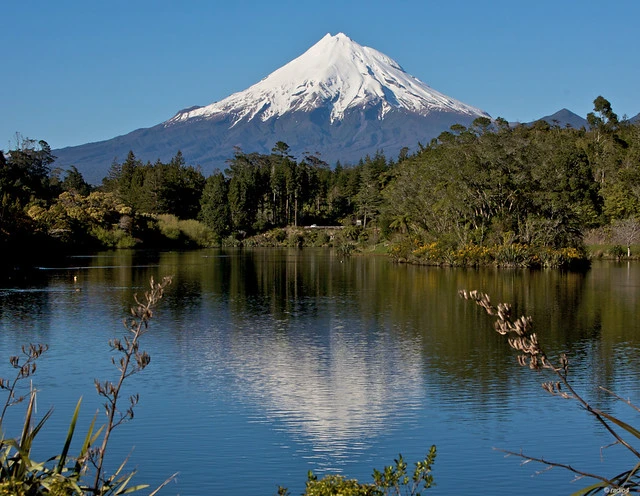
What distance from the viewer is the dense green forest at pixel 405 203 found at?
4353cm

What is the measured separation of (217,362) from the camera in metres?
15.4

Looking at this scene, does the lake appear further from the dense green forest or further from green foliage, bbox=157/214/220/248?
green foliage, bbox=157/214/220/248

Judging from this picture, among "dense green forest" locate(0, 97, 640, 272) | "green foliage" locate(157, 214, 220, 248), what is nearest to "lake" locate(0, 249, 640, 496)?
"dense green forest" locate(0, 97, 640, 272)

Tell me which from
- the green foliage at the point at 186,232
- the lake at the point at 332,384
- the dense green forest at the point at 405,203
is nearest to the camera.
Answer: the lake at the point at 332,384

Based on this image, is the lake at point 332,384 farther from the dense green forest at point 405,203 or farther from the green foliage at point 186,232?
the green foliage at point 186,232

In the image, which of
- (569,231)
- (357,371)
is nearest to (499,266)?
(569,231)

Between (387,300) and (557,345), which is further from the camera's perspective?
(387,300)

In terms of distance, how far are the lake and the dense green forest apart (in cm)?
1567

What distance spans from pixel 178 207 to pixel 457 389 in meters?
69.8

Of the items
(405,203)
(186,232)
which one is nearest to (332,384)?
(405,203)

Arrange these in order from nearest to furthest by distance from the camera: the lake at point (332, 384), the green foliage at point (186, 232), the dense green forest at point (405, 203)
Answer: the lake at point (332, 384), the dense green forest at point (405, 203), the green foliage at point (186, 232)

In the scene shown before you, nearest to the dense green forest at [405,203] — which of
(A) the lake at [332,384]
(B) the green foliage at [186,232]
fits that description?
(B) the green foliage at [186,232]

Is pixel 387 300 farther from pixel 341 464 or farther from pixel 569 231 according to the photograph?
pixel 569 231

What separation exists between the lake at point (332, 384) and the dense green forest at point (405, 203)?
15.7 meters
